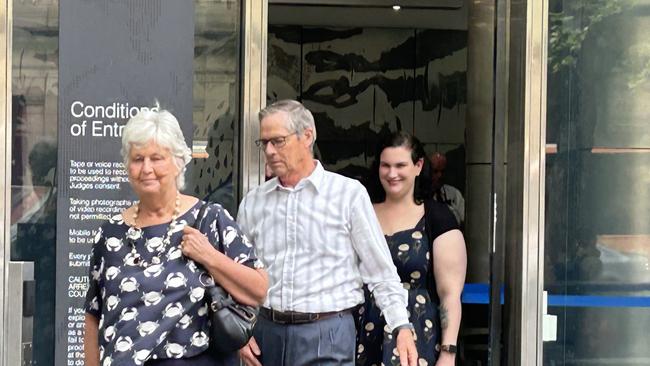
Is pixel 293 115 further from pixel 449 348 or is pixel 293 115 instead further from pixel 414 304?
pixel 449 348

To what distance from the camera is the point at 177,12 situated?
5195mm

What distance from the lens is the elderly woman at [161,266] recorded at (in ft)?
11.2

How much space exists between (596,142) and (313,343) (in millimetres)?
2064

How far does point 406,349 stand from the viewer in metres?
4.21

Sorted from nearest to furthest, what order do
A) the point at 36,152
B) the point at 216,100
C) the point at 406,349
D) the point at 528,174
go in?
the point at 406,349, the point at 36,152, the point at 216,100, the point at 528,174

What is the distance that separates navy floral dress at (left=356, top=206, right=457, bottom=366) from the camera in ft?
16.4

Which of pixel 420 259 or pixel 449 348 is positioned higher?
pixel 420 259

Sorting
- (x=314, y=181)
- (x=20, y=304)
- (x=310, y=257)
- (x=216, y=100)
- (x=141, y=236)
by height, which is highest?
(x=216, y=100)

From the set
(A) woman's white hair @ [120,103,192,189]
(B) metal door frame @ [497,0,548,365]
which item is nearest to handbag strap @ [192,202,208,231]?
(A) woman's white hair @ [120,103,192,189]

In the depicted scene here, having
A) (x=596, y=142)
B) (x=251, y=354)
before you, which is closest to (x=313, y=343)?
A: (x=251, y=354)

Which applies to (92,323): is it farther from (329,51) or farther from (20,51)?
(329,51)

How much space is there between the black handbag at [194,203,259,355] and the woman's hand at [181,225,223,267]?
7 cm

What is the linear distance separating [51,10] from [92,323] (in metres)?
2.07

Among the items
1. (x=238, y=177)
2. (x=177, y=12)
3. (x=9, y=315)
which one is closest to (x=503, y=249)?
(x=238, y=177)
